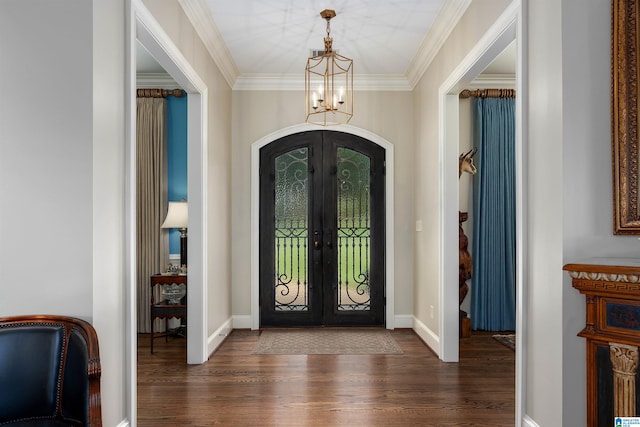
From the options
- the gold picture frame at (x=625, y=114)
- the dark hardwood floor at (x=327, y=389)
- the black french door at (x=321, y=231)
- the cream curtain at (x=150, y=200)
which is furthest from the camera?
the black french door at (x=321, y=231)

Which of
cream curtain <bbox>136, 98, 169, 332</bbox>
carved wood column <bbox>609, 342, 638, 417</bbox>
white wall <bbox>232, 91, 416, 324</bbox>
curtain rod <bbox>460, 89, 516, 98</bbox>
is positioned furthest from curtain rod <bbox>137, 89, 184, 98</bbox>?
carved wood column <bbox>609, 342, 638, 417</bbox>

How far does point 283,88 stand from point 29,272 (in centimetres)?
411

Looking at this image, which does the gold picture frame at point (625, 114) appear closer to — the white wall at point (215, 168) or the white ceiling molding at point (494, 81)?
the white wall at point (215, 168)

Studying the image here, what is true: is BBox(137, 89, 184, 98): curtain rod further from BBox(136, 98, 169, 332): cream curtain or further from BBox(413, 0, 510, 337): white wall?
BBox(413, 0, 510, 337): white wall

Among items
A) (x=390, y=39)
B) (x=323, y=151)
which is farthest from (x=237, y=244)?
(x=390, y=39)

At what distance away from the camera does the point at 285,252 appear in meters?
5.82

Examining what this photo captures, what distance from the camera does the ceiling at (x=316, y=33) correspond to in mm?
3883

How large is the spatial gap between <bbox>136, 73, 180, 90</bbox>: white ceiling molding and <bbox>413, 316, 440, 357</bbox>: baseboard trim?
3909 millimetres

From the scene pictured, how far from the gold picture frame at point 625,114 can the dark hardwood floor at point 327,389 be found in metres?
1.53

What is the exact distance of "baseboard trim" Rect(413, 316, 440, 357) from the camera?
456cm

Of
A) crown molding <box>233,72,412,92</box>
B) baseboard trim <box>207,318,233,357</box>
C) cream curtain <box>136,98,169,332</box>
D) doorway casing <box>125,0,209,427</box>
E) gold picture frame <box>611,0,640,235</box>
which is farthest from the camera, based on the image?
crown molding <box>233,72,412,92</box>

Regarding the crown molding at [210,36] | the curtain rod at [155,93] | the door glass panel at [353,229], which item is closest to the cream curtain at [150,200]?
the curtain rod at [155,93]

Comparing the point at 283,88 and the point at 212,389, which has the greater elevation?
the point at 283,88

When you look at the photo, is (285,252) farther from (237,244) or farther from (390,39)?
(390,39)
